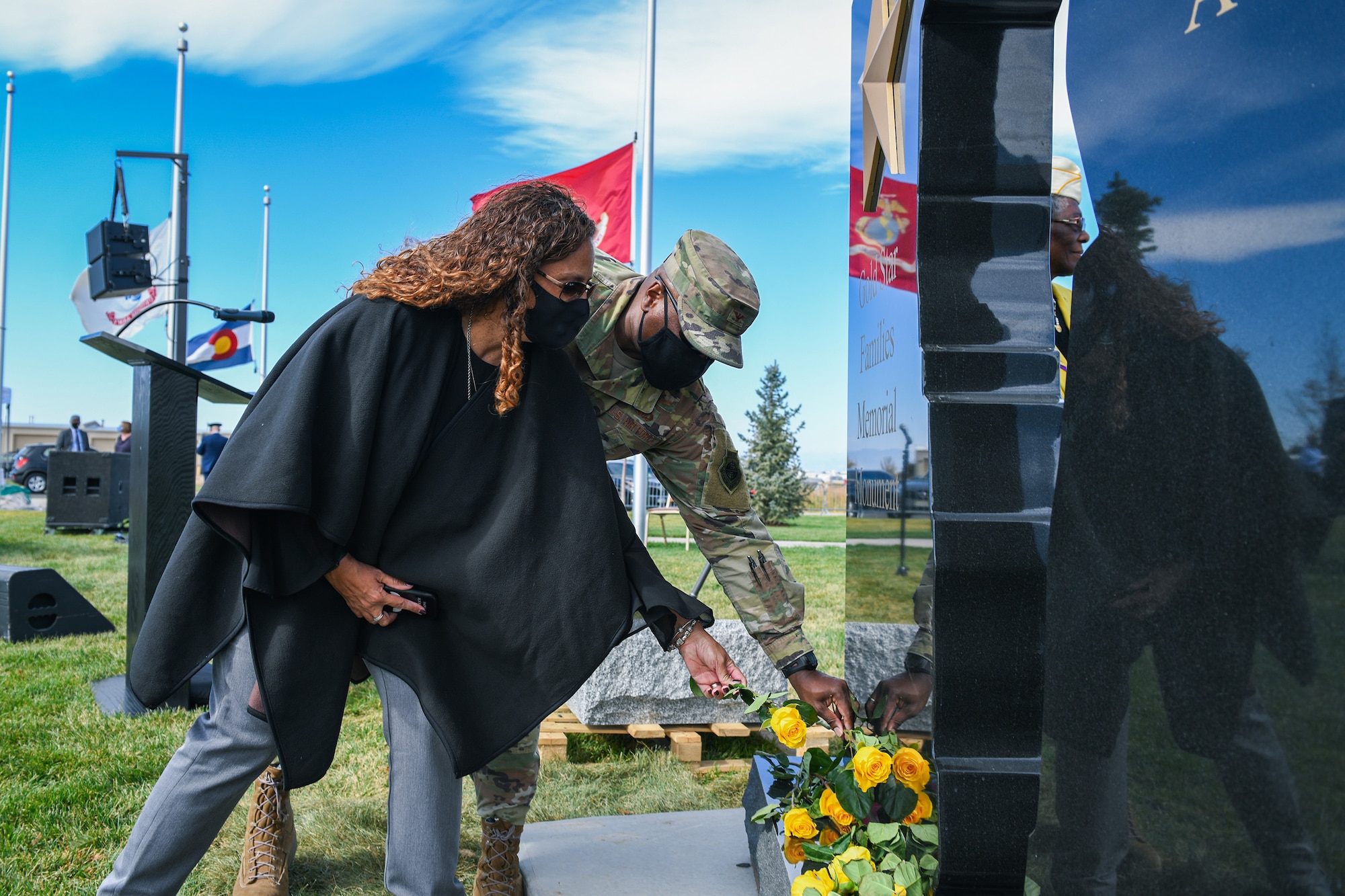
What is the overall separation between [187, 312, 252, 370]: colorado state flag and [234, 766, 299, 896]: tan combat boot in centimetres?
1472

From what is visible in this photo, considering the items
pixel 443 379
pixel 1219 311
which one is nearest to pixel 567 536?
pixel 443 379

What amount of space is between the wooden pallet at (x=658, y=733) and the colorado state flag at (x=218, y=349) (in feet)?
44.8

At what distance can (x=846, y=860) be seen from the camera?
1.93m

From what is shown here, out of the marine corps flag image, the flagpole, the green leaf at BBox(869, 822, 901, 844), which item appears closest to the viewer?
the green leaf at BBox(869, 822, 901, 844)

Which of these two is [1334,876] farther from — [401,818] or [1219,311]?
[401,818]

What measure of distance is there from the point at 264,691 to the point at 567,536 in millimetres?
706

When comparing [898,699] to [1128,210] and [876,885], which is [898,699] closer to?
[876,885]

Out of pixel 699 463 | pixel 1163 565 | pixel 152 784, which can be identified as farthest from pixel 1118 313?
pixel 152 784

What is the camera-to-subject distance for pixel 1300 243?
1059 mm

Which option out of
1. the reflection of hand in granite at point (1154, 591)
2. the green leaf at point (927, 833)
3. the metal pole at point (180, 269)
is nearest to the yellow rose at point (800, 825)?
the green leaf at point (927, 833)

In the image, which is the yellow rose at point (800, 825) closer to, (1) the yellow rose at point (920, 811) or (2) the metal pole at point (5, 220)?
(1) the yellow rose at point (920, 811)

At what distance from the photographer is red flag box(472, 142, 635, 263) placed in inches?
418

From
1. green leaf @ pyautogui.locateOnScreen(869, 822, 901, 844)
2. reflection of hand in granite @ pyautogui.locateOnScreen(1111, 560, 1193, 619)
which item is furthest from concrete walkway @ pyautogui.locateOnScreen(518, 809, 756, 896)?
reflection of hand in granite @ pyautogui.locateOnScreen(1111, 560, 1193, 619)

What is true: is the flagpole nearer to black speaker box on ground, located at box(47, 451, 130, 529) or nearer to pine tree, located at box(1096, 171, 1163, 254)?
black speaker box on ground, located at box(47, 451, 130, 529)
